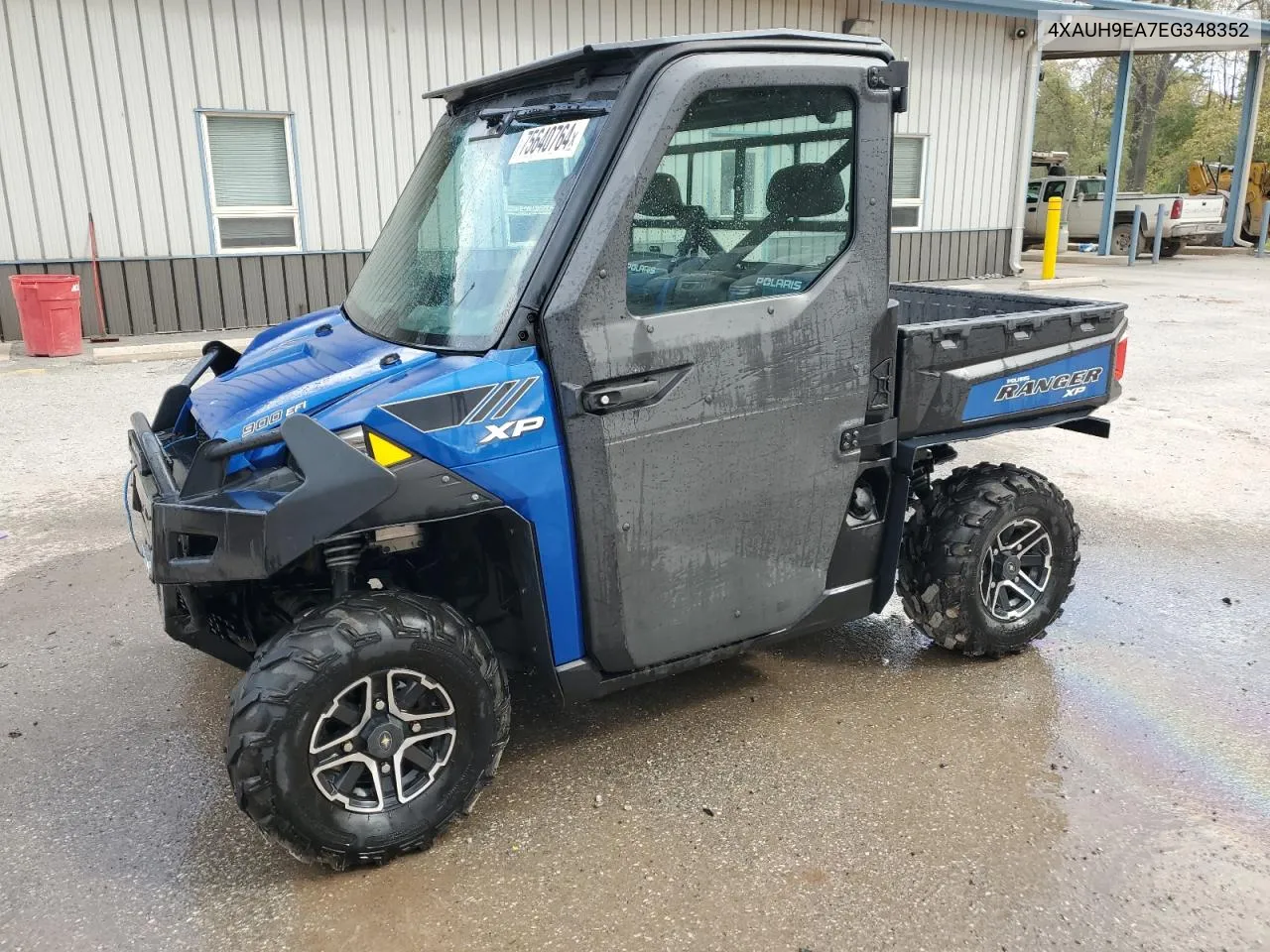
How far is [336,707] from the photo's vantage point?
2691 millimetres

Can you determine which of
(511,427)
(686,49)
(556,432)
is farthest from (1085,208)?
(511,427)

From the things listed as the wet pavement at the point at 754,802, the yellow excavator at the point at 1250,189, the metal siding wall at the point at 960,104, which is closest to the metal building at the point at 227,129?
the metal siding wall at the point at 960,104

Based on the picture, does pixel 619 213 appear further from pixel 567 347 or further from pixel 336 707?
pixel 336 707

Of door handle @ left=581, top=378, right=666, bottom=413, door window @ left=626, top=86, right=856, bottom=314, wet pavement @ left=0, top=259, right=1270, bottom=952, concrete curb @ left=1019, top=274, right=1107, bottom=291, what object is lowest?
wet pavement @ left=0, top=259, right=1270, bottom=952

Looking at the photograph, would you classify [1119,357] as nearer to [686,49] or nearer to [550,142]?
[686,49]

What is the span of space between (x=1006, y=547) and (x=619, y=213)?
213 cm

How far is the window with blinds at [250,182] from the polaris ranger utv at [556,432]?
8.97 metres

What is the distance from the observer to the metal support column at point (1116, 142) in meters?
20.3

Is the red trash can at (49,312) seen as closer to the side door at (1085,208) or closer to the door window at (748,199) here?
the door window at (748,199)

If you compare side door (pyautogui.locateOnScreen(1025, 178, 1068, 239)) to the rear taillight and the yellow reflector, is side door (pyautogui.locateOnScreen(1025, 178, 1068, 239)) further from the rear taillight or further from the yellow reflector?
the yellow reflector

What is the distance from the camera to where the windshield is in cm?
286

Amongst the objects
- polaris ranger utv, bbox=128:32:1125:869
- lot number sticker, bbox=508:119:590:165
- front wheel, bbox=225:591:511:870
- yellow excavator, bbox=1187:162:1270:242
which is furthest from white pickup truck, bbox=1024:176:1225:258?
front wheel, bbox=225:591:511:870

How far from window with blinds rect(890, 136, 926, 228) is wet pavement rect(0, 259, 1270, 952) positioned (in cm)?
1271

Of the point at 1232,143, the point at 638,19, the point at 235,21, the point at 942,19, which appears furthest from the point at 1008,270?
the point at 1232,143
